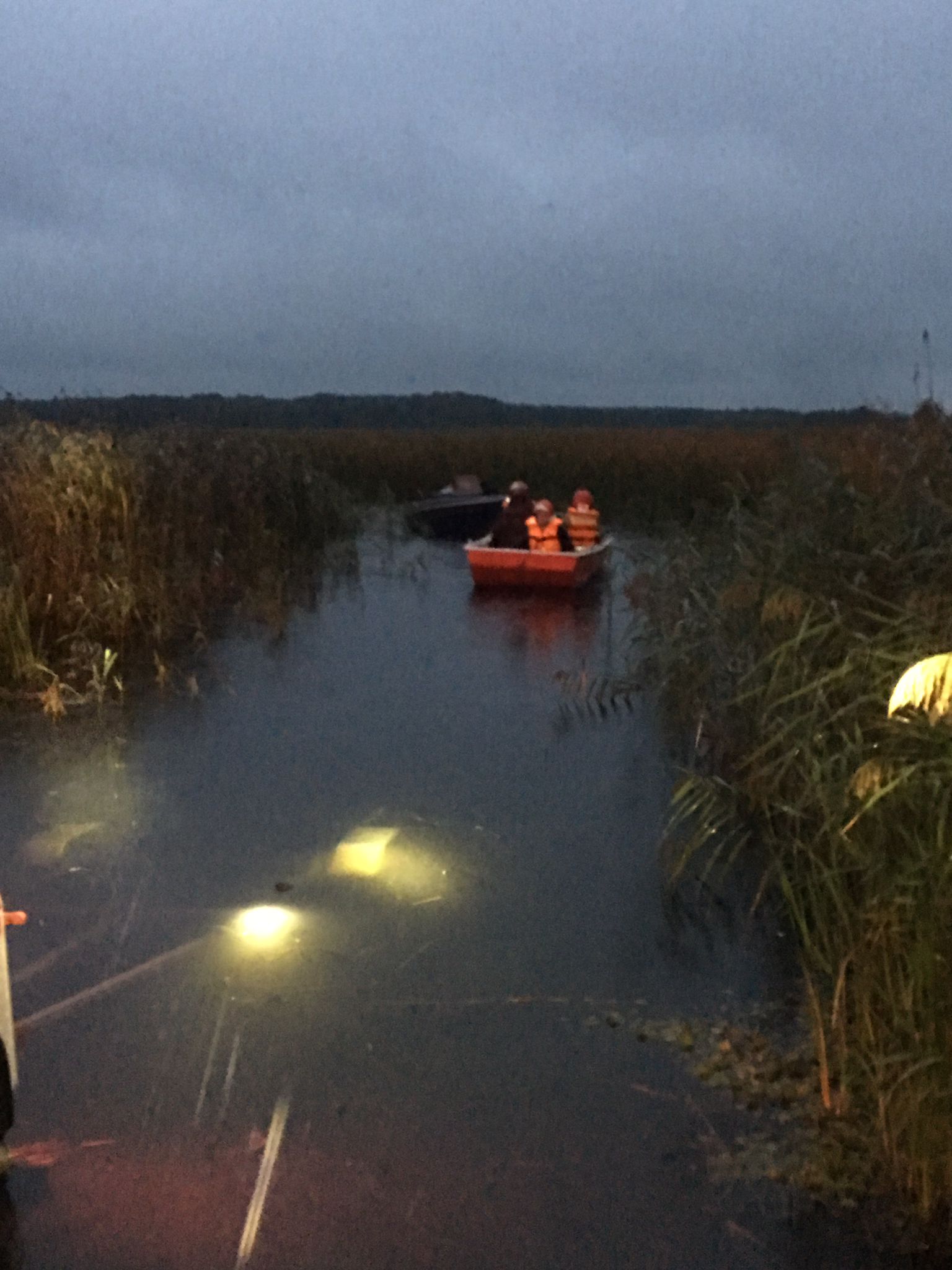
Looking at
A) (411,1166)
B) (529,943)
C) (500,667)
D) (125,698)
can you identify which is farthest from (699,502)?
(411,1166)

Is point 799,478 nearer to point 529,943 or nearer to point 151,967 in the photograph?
point 529,943

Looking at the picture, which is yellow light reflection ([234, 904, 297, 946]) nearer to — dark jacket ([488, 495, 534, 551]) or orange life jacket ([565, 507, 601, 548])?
dark jacket ([488, 495, 534, 551])

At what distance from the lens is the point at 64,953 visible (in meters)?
5.84

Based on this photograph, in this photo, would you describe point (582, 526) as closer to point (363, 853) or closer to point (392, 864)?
point (363, 853)

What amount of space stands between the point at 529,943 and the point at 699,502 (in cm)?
761

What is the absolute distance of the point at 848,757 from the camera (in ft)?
17.3

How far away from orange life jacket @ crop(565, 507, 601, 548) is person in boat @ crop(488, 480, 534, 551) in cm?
57

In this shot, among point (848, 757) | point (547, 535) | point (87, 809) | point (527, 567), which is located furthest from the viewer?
point (547, 535)

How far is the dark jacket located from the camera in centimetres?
1756

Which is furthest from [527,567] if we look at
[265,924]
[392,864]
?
[265,924]

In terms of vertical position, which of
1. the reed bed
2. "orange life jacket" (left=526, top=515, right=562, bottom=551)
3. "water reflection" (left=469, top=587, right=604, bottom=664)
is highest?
the reed bed

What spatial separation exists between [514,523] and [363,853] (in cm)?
1114

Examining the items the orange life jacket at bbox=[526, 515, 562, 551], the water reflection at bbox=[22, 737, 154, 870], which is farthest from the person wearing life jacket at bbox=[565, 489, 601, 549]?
the water reflection at bbox=[22, 737, 154, 870]

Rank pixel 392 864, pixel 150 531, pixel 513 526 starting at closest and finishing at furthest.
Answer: pixel 392 864, pixel 150 531, pixel 513 526
